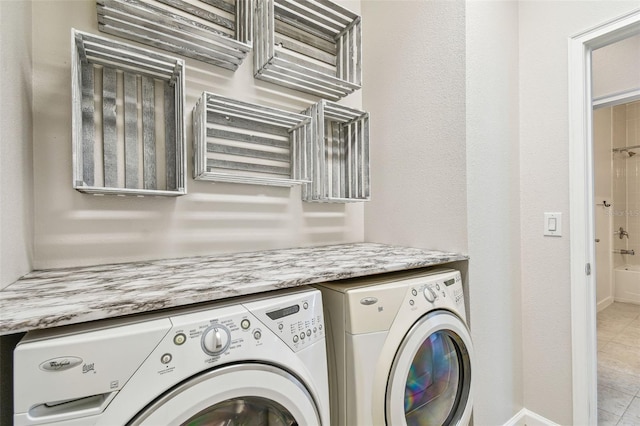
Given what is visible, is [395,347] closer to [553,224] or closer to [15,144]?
[553,224]

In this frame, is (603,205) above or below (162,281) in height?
above

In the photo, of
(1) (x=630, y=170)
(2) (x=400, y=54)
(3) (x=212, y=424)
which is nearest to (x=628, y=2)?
(2) (x=400, y=54)

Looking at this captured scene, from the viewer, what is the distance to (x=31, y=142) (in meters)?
1.07

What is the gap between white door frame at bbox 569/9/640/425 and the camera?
Result: 1.46m

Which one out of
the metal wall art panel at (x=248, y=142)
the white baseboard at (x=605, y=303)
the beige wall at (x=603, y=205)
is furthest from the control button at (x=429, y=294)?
the white baseboard at (x=605, y=303)

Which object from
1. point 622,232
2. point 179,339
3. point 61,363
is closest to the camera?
point 61,363

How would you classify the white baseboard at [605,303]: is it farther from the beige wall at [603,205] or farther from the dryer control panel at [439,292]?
the dryer control panel at [439,292]

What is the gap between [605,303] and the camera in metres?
3.33

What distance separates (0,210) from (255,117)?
100cm

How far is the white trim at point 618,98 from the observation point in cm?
216

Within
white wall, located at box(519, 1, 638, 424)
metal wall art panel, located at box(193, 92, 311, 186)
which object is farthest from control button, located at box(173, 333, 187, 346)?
white wall, located at box(519, 1, 638, 424)

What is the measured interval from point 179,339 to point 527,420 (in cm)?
192

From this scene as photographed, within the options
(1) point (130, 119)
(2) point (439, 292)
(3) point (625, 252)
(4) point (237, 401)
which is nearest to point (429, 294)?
(2) point (439, 292)

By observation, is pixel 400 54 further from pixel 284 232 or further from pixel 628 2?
pixel 284 232
